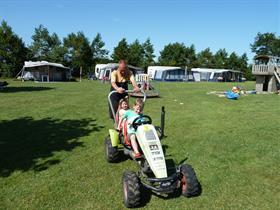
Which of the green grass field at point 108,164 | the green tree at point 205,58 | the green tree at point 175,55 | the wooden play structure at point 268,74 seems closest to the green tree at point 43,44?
the green tree at point 175,55

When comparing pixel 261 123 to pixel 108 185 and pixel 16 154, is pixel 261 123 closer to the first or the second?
pixel 108 185

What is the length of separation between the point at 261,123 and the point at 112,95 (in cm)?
608

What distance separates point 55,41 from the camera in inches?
2857

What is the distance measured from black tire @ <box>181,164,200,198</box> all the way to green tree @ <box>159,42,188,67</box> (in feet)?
238

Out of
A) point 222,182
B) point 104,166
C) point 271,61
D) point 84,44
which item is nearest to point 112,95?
point 104,166

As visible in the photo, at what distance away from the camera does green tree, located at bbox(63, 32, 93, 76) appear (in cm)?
6456

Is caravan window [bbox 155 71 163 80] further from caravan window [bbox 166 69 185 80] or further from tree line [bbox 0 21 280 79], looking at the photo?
tree line [bbox 0 21 280 79]

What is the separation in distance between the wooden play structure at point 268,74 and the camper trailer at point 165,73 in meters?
25.4

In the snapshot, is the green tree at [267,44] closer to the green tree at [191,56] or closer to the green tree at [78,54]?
the green tree at [191,56]

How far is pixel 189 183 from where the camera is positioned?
4.20 m

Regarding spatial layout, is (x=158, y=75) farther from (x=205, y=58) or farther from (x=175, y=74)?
(x=205, y=58)

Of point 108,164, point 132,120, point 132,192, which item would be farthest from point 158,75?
point 132,192

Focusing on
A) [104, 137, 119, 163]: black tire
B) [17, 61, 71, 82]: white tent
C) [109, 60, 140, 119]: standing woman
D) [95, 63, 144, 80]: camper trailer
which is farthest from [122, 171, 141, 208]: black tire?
[17, 61, 71, 82]: white tent

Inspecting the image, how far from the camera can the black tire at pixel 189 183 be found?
421cm
